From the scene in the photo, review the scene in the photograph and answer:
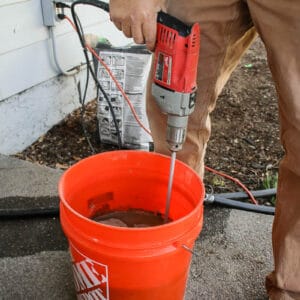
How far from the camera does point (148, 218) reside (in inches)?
55.2

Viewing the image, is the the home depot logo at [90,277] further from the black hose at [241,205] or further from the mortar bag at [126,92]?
the mortar bag at [126,92]

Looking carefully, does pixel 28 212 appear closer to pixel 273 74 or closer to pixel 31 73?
pixel 31 73

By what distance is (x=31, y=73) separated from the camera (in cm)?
212

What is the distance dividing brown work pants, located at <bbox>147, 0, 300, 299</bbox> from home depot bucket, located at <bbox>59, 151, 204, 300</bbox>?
18 centimetres

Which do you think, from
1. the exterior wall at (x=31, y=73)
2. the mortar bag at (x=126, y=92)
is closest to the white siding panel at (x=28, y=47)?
the exterior wall at (x=31, y=73)

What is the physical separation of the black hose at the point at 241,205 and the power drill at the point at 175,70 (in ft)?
2.16

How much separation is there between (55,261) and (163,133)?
58 cm

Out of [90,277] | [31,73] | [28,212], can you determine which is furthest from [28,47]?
[90,277]

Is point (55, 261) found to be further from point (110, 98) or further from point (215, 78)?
point (110, 98)

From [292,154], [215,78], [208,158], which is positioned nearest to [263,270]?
[292,154]

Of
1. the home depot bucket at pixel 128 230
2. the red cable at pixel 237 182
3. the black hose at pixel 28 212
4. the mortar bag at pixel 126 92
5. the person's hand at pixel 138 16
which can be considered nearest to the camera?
the home depot bucket at pixel 128 230

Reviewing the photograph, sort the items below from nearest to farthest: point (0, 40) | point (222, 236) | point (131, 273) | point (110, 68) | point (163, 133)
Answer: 1. point (131, 273)
2. point (163, 133)
3. point (222, 236)
4. point (0, 40)
5. point (110, 68)

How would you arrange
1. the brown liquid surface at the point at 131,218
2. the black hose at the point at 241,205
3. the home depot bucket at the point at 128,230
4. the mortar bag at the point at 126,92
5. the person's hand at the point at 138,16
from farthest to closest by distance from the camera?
the mortar bag at the point at 126,92, the black hose at the point at 241,205, the brown liquid surface at the point at 131,218, the person's hand at the point at 138,16, the home depot bucket at the point at 128,230

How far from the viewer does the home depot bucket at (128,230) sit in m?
0.98
